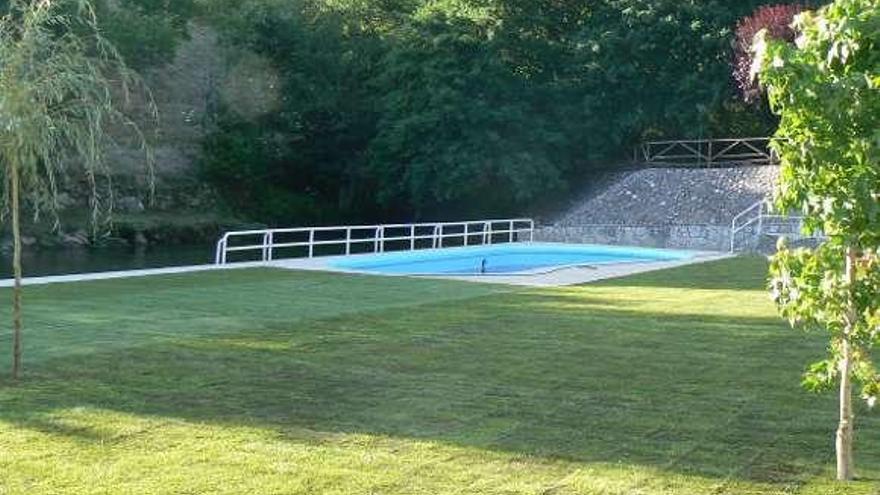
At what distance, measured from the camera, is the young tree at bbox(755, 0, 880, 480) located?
571cm

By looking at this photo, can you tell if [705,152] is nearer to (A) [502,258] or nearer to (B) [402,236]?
(B) [402,236]

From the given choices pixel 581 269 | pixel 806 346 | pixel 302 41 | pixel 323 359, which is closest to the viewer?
pixel 323 359

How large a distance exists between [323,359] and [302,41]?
37.6 m

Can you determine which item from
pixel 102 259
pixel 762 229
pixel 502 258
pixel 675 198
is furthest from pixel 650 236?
pixel 102 259

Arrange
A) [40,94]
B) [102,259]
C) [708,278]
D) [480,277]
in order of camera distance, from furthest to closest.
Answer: [102,259] < [708,278] < [480,277] < [40,94]

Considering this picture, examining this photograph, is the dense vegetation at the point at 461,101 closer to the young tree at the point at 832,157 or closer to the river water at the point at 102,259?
the river water at the point at 102,259

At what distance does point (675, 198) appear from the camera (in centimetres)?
4056

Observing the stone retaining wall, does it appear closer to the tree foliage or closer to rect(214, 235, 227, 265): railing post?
the tree foliage

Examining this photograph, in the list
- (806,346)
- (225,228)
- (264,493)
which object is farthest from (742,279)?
(225,228)

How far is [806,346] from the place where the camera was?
11.9 metres

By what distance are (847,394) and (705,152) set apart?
39.3 meters

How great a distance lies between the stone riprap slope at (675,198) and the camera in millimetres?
39156

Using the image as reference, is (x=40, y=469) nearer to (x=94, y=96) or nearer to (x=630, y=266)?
(x=94, y=96)

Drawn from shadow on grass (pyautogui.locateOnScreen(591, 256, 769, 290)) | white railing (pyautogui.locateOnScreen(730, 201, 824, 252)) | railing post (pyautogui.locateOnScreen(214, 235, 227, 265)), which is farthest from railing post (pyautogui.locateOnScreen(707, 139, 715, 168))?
railing post (pyautogui.locateOnScreen(214, 235, 227, 265))
